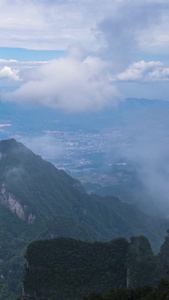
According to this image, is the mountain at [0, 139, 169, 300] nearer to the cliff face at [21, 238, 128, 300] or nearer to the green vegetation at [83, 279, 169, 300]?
the cliff face at [21, 238, 128, 300]

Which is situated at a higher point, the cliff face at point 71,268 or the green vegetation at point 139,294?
the green vegetation at point 139,294

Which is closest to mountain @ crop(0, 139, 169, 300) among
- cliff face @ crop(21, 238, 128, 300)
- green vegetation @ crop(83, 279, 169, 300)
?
cliff face @ crop(21, 238, 128, 300)

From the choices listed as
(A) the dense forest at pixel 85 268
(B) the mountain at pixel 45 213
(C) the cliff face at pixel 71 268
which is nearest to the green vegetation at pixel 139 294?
(A) the dense forest at pixel 85 268

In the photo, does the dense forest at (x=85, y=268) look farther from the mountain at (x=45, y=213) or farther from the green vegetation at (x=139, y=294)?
the mountain at (x=45, y=213)

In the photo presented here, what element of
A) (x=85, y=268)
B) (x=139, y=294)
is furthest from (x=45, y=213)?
(x=139, y=294)

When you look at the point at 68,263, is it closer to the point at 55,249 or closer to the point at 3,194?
the point at 55,249
